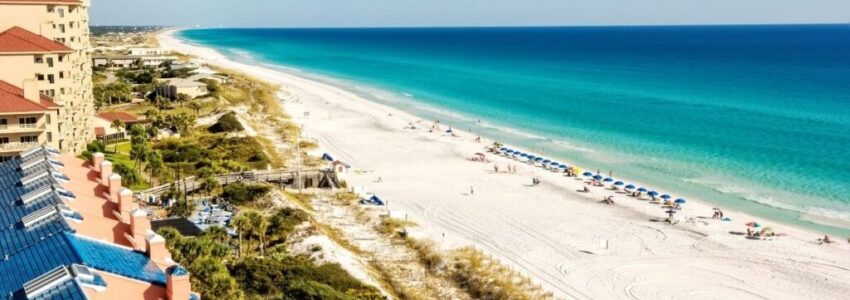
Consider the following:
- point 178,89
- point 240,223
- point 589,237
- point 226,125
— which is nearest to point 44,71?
point 240,223

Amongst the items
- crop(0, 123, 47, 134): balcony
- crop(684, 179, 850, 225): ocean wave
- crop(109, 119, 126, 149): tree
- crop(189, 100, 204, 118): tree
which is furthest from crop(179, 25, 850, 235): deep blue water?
crop(0, 123, 47, 134): balcony

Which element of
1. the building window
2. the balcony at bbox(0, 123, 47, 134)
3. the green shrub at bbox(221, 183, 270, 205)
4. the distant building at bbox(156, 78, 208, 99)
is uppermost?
the building window

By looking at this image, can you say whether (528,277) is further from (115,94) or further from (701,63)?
(701,63)

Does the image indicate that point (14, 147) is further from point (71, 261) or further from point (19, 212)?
point (71, 261)

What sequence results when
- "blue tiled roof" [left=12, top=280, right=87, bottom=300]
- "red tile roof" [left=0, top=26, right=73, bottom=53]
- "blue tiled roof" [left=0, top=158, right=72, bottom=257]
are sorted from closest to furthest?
"blue tiled roof" [left=12, top=280, right=87, bottom=300] < "blue tiled roof" [left=0, top=158, right=72, bottom=257] < "red tile roof" [left=0, top=26, right=73, bottom=53]

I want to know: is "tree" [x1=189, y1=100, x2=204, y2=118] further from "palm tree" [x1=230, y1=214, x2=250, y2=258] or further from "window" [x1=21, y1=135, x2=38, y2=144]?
"palm tree" [x1=230, y1=214, x2=250, y2=258]

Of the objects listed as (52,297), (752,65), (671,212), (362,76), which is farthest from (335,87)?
(52,297)

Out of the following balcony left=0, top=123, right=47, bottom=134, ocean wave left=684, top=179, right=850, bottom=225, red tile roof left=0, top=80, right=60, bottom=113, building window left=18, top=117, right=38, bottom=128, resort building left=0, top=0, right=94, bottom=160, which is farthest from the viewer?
ocean wave left=684, top=179, right=850, bottom=225
